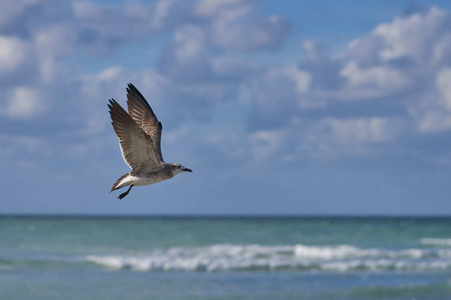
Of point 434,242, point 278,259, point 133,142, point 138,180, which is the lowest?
point 278,259

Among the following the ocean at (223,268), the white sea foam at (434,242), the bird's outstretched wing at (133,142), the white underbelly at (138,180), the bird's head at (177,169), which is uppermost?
the bird's outstretched wing at (133,142)

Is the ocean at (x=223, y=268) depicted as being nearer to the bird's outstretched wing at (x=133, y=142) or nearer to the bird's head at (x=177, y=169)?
the bird's head at (x=177, y=169)

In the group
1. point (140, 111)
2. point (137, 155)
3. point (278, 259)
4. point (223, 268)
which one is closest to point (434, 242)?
point (278, 259)

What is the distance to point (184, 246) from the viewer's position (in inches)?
Answer: 1145

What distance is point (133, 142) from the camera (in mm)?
6777

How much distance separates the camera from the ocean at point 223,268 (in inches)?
674

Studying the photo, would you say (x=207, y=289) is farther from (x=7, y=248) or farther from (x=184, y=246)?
(x=7, y=248)

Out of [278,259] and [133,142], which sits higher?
[133,142]

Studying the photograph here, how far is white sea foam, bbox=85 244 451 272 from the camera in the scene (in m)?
21.4

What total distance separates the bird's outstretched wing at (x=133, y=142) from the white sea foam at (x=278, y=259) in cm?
1437

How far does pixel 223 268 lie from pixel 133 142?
14.6 m

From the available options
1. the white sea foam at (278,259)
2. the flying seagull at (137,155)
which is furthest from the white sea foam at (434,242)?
the flying seagull at (137,155)

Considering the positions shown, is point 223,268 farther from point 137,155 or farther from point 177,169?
point 137,155

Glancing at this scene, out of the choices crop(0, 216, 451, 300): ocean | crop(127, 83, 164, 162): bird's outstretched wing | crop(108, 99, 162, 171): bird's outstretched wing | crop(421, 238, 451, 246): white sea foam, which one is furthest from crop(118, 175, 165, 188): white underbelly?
crop(421, 238, 451, 246): white sea foam
